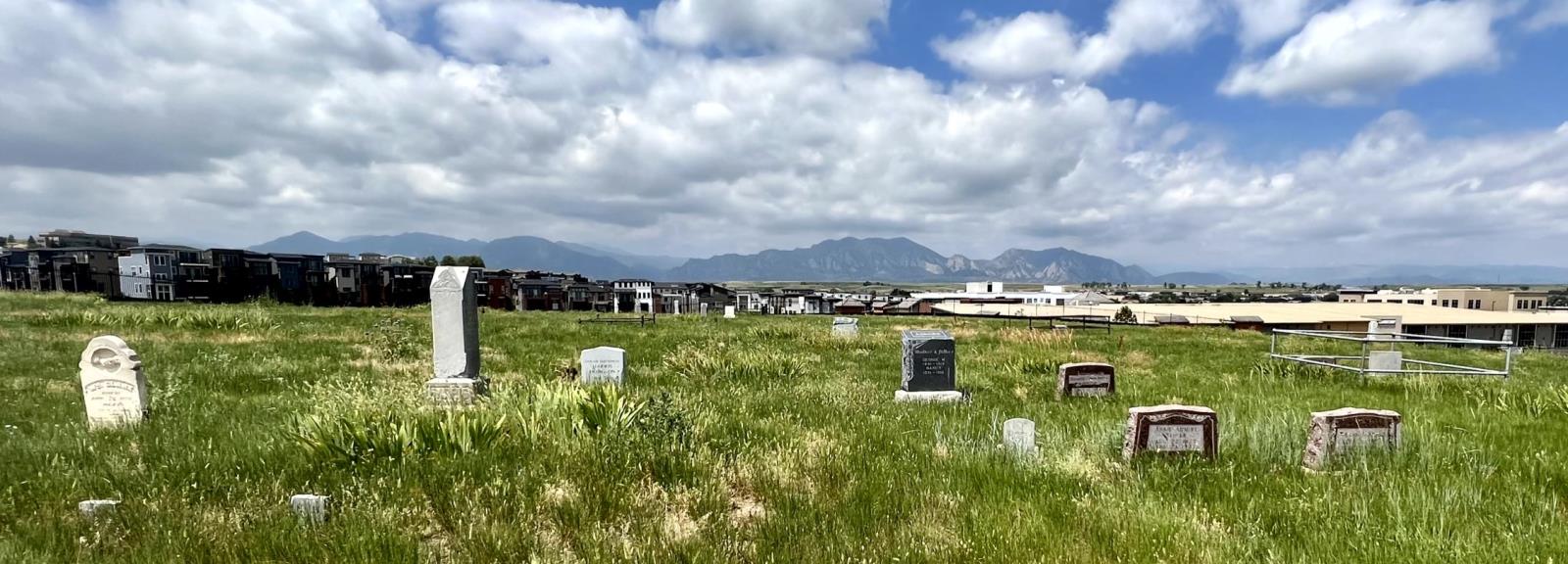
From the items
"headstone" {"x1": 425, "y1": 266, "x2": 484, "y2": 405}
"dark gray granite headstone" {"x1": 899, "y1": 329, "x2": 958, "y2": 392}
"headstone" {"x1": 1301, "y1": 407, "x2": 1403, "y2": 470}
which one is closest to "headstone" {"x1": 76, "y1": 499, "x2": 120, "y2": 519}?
"headstone" {"x1": 425, "y1": 266, "x2": 484, "y2": 405}

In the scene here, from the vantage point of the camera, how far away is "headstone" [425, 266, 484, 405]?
31.1ft

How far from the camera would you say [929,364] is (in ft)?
36.4

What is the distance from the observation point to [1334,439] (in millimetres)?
6324

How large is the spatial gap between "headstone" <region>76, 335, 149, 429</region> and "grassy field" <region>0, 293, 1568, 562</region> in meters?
0.35

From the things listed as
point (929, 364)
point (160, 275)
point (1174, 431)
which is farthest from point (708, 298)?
point (1174, 431)

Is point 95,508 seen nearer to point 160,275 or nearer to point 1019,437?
point 1019,437

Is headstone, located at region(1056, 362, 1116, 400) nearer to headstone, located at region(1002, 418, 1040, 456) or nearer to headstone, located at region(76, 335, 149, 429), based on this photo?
headstone, located at region(1002, 418, 1040, 456)

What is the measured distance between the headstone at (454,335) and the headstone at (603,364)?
8.77 feet

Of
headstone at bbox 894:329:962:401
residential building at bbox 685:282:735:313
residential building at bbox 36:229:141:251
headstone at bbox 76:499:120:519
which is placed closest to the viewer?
headstone at bbox 76:499:120:519

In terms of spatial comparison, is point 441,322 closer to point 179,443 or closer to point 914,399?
point 179,443

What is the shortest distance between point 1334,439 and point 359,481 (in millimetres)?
9202

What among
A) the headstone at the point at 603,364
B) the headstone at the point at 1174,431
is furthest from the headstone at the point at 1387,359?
the headstone at the point at 603,364

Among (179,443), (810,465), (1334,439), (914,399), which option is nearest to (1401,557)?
(1334,439)

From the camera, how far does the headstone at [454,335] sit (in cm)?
947
